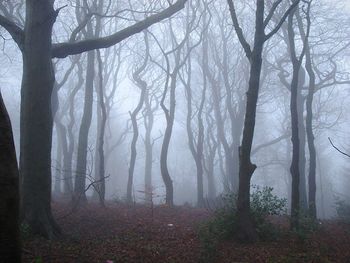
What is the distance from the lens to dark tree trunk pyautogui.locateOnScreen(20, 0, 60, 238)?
783cm

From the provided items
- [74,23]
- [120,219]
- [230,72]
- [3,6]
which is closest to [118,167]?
[230,72]

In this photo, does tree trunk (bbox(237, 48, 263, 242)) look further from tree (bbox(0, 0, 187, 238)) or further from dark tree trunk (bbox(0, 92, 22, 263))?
dark tree trunk (bbox(0, 92, 22, 263))

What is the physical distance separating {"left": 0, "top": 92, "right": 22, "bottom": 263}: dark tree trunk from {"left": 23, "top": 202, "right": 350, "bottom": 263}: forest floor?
8.24 ft

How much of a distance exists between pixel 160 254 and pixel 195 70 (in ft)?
88.7

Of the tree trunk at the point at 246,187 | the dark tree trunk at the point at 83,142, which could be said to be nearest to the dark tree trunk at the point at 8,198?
the tree trunk at the point at 246,187

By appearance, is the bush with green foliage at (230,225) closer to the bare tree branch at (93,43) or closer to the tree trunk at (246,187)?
the tree trunk at (246,187)

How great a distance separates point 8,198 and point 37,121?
16.1ft

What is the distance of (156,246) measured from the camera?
25.4 feet

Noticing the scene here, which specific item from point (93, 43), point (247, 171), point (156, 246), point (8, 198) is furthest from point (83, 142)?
point (8, 198)

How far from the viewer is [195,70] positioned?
3291 centimetres

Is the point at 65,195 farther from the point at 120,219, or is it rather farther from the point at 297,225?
the point at 297,225

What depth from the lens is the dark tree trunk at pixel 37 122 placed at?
25.7 feet

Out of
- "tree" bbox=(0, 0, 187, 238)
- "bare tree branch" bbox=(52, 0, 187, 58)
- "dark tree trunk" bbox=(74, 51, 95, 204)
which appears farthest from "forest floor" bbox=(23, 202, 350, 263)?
"bare tree branch" bbox=(52, 0, 187, 58)

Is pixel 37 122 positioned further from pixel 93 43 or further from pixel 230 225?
pixel 230 225
